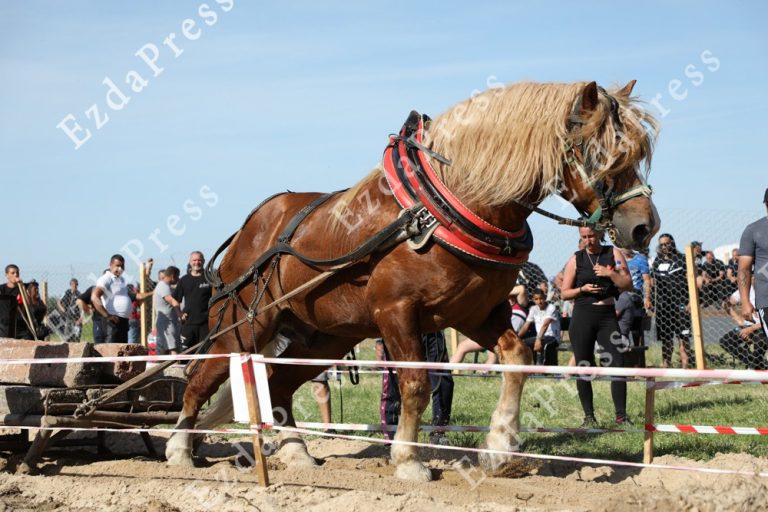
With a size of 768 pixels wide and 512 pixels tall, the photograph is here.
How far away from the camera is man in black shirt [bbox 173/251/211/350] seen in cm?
1159

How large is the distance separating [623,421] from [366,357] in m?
7.84

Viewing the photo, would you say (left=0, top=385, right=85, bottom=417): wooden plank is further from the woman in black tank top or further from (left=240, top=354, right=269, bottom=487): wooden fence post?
the woman in black tank top

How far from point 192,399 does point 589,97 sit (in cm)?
347

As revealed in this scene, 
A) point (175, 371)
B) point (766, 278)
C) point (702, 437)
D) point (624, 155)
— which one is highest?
point (624, 155)

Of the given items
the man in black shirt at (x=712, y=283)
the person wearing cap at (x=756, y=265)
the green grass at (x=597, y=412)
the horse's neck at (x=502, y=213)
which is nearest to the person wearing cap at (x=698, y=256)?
the man in black shirt at (x=712, y=283)

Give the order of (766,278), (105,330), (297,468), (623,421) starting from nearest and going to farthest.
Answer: (297,468) < (766,278) < (623,421) < (105,330)

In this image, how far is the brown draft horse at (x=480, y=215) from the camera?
5.00 metres

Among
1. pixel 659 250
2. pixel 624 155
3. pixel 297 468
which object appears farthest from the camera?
pixel 659 250

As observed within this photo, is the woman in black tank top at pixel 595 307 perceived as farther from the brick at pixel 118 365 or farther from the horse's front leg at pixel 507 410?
the brick at pixel 118 365

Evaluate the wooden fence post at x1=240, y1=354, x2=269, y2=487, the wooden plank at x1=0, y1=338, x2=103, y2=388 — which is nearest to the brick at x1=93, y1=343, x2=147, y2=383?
the wooden plank at x1=0, y1=338, x2=103, y2=388

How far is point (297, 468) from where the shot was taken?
247 inches

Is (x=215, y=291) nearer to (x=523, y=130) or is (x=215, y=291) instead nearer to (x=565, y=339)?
(x=523, y=130)

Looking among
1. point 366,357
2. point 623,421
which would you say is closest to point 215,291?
point 623,421

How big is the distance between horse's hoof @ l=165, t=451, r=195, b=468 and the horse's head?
10.8 feet
